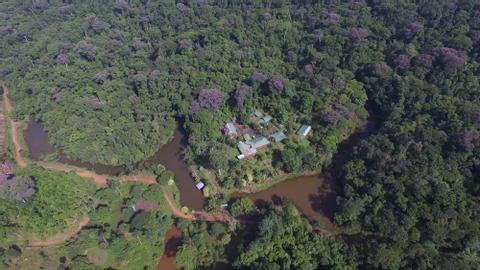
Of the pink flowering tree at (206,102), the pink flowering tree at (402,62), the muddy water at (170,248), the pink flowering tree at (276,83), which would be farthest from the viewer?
the pink flowering tree at (402,62)

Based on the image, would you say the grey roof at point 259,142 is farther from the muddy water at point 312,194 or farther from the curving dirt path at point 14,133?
the curving dirt path at point 14,133

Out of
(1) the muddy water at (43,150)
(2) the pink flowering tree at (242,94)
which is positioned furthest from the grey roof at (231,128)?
(1) the muddy water at (43,150)

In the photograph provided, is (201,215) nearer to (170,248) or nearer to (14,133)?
(170,248)

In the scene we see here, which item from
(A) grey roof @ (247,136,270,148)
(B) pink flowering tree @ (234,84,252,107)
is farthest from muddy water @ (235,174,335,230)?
(B) pink flowering tree @ (234,84,252,107)

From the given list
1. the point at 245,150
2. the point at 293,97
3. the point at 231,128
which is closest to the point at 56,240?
the point at 245,150

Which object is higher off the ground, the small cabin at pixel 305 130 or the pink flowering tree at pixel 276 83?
the pink flowering tree at pixel 276 83
